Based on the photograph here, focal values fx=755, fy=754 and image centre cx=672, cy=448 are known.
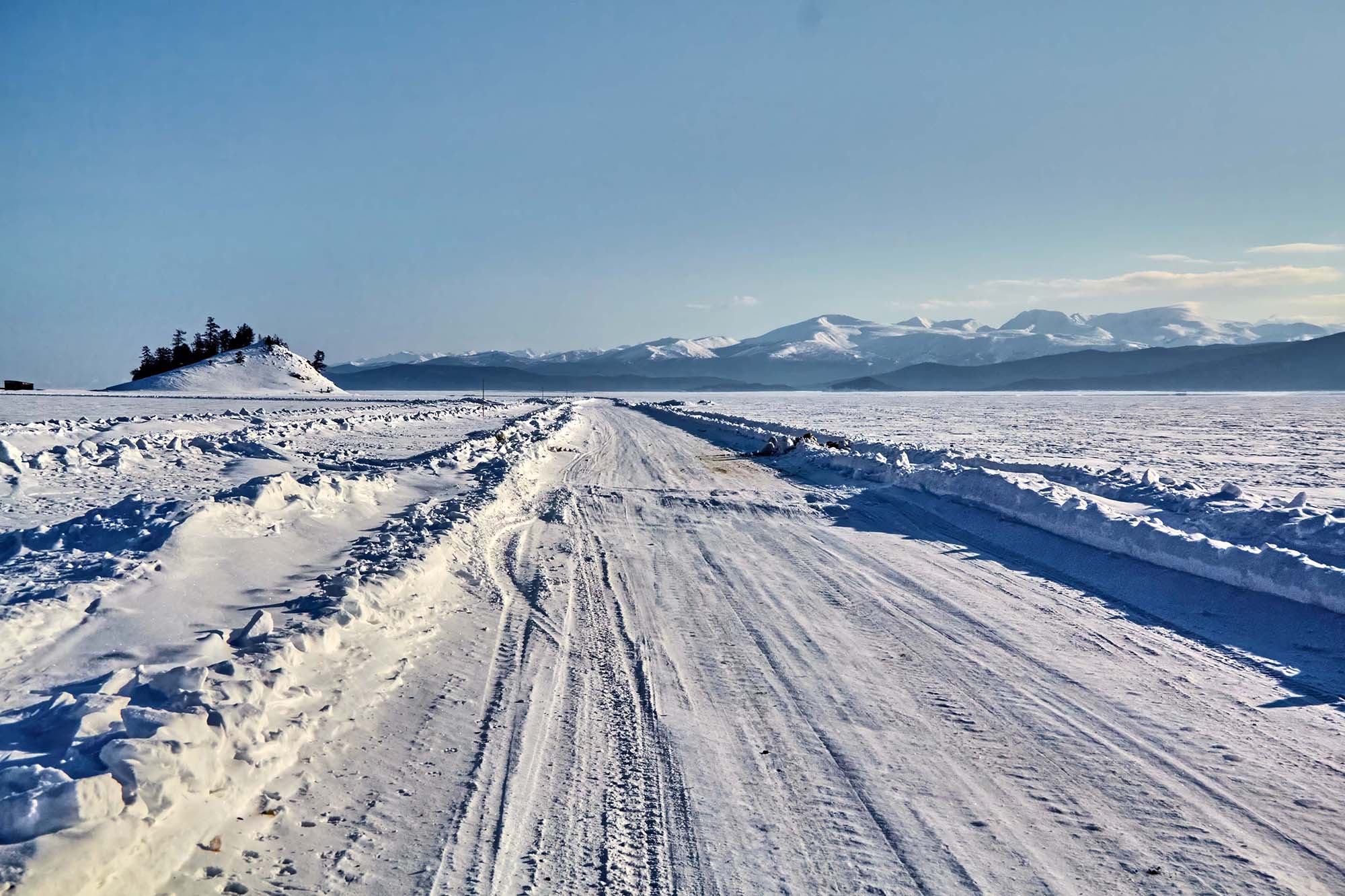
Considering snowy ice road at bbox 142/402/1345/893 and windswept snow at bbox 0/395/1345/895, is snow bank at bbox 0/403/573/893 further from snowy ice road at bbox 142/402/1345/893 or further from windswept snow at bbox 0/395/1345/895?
snowy ice road at bbox 142/402/1345/893

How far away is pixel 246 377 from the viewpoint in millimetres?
78188

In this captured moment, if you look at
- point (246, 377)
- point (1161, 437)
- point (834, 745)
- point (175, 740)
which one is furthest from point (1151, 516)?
point (246, 377)

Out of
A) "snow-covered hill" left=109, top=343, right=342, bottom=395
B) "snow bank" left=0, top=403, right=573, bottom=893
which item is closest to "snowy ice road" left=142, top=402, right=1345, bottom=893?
"snow bank" left=0, top=403, right=573, bottom=893

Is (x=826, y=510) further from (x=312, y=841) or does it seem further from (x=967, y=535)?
(x=312, y=841)

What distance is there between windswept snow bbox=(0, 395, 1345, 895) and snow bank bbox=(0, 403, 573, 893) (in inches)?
0.6

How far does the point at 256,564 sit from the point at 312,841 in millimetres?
4356

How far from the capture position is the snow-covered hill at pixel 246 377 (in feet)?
239

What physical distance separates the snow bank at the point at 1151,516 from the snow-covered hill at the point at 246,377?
70919mm

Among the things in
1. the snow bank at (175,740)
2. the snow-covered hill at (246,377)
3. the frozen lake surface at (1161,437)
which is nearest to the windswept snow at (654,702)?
the snow bank at (175,740)

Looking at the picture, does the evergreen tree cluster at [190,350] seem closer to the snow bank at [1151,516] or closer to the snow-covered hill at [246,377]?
the snow-covered hill at [246,377]

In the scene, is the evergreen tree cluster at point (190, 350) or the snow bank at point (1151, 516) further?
the evergreen tree cluster at point (190, 350)

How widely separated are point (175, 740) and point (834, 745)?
2998mm

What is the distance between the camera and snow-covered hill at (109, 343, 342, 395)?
72.8m

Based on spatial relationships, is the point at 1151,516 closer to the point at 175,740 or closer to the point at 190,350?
the point at 175,740
